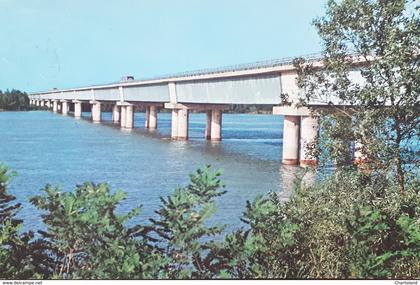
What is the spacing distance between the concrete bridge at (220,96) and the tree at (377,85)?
188 cm

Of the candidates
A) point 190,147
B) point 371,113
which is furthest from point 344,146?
point 190,147

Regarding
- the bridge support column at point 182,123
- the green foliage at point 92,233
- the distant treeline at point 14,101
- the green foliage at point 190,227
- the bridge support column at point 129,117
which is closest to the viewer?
the green foliage at point 92,233

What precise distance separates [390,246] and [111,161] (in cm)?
3508

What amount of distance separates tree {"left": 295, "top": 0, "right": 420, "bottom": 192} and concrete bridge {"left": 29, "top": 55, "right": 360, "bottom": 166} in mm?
1885

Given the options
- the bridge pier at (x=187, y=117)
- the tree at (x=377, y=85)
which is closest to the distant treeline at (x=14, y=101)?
the bridge pier at (x=187, y=117)

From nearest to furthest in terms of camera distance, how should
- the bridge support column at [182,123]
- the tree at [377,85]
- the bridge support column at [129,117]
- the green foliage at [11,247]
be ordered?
1. the green foliage at [11,247]
2. the tree at [377,85]
3. the bridge support column at [182,123]
4. the bridge support column at [129,117]

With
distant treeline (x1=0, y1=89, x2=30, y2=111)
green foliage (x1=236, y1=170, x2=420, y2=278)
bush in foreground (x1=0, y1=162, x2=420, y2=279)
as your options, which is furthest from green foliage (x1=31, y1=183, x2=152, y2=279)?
distant treeline (x1=0, y1=89, x2=30, y2=111)

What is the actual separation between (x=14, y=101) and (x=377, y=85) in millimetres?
178156

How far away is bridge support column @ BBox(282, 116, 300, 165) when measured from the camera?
44344 mm

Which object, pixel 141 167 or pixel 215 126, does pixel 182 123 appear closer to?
pixel 215 126

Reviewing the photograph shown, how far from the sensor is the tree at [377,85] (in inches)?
458

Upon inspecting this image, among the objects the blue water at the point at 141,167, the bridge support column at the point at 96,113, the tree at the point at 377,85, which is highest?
the tree at the point at 377,85

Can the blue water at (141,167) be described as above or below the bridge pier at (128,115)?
below

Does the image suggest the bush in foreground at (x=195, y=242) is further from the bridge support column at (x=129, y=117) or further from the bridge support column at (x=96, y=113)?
the bridge support column at (x=96, y=113)
